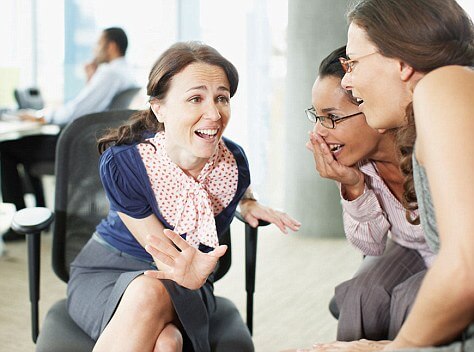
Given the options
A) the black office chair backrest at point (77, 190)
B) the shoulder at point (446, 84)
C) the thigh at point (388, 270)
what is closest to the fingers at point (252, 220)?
the black office chair backrest at point (77, 190)

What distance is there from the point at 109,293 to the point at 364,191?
749 mm

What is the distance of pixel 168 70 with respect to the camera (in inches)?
86.0

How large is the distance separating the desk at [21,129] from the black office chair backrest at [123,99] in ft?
1.19

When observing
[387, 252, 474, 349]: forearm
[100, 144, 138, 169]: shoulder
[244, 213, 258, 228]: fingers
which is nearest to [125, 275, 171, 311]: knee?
[100, 144, 138, 169]: shoulder

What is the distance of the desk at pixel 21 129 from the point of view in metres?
4.28

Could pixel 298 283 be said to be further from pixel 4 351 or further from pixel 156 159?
pixel 156 159

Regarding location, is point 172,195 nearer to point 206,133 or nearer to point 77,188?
point 206,133

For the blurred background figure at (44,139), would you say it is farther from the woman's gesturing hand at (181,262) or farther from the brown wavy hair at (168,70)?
the woman's gesturing hand at (181,262)

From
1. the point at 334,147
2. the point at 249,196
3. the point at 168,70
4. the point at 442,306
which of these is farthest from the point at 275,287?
the point at 442,306

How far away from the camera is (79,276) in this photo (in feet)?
7.56

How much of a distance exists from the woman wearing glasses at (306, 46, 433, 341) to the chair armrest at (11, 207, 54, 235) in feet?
2.60

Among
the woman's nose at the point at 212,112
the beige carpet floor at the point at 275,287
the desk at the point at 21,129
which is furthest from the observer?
the desk at the point at 21,129

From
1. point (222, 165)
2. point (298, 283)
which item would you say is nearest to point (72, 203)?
point (222, 165)

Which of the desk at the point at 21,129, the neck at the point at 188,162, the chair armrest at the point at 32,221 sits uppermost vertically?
the neck at the point at 188,162
